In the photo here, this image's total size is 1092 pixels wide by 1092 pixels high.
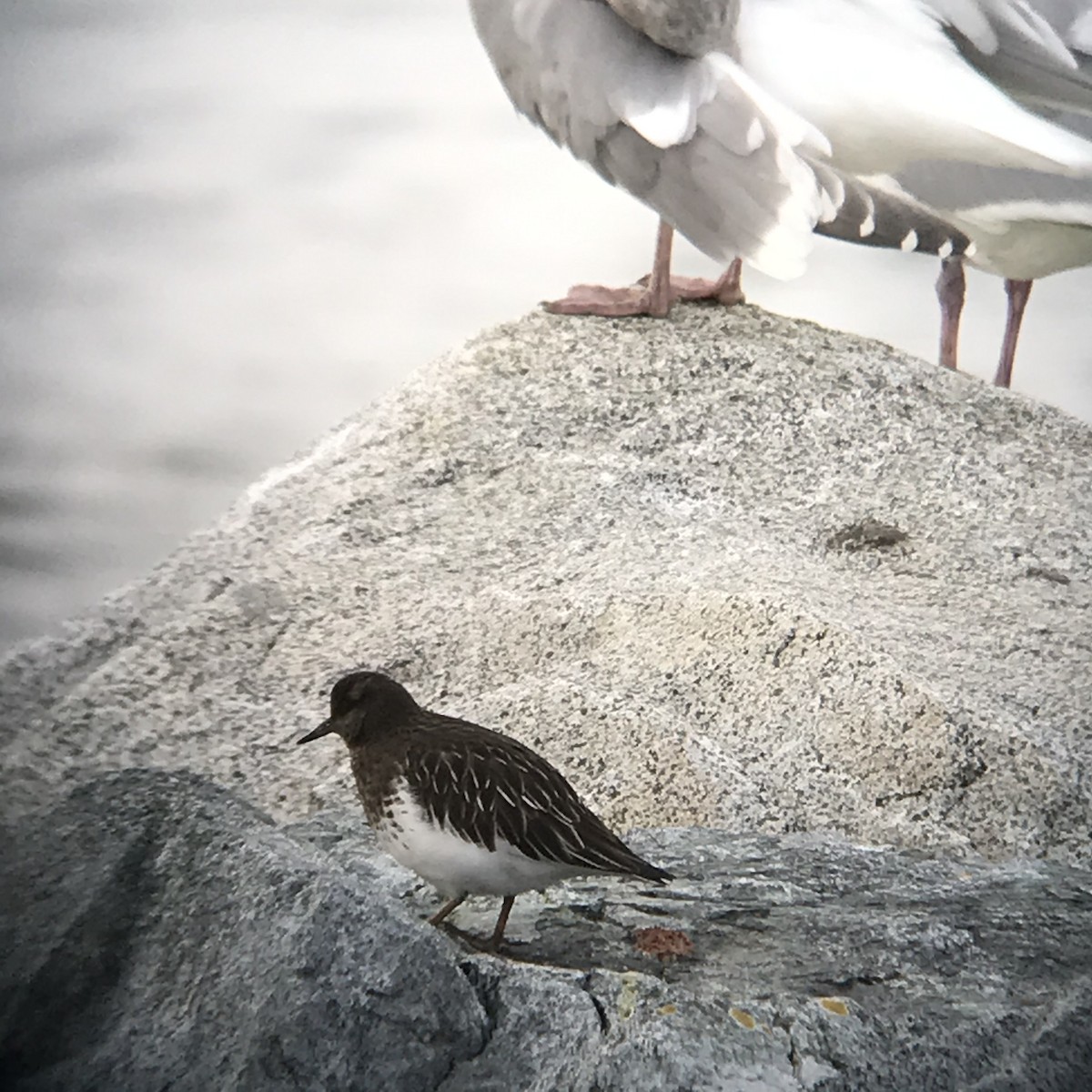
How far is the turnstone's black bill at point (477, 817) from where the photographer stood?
3.54 ft

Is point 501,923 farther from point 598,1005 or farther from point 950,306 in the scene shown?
point 950,306

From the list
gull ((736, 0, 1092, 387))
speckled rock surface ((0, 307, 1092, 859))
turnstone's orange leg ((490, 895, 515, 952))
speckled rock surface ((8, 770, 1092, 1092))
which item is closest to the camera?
speckled rock surface ((8, 770, 1092, 1092))

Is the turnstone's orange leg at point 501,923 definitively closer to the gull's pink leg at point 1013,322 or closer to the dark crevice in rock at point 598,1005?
the dark crevice in rock at point 598,1005

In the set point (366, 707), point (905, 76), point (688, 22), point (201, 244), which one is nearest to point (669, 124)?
point (688, 22)

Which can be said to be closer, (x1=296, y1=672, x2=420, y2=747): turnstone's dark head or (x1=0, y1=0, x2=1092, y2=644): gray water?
(x1=296, y1=672, x2=420, y2=747): turnstone's dark head

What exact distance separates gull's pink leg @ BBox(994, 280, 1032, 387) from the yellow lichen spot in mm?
961

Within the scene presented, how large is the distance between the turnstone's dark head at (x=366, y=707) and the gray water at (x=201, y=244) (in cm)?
34

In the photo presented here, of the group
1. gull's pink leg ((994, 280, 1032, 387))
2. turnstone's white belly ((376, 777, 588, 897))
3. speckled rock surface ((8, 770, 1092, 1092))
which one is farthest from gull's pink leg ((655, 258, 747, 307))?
turnstone's white belly ((376, 777, 588, 897))

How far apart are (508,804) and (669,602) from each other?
1.36ft

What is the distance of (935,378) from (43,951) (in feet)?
3.87

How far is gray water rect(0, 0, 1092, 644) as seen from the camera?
143cm

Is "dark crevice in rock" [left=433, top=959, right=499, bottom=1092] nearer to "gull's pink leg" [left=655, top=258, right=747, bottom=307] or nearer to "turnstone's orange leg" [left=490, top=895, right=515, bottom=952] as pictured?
"turnstone's orange leg" [left=490, top=895, right=515, bottom=952]

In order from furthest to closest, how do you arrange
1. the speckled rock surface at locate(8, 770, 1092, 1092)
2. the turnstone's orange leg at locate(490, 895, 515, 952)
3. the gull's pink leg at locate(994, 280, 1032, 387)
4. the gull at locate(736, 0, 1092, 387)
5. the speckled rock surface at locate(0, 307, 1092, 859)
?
the gull's pink leg at locate(994, 280, 1032, 387) < the gull at locate(736, 0, 1092, 387) < the speckled rock surface at locate(0, 307, 1092, 859) < the turnstone's orange leg at locate(490, 895, 515, 952) < the speckled rock surface at locate(8, 770, 1092, 1092)

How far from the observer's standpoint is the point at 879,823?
1348 millimetres
